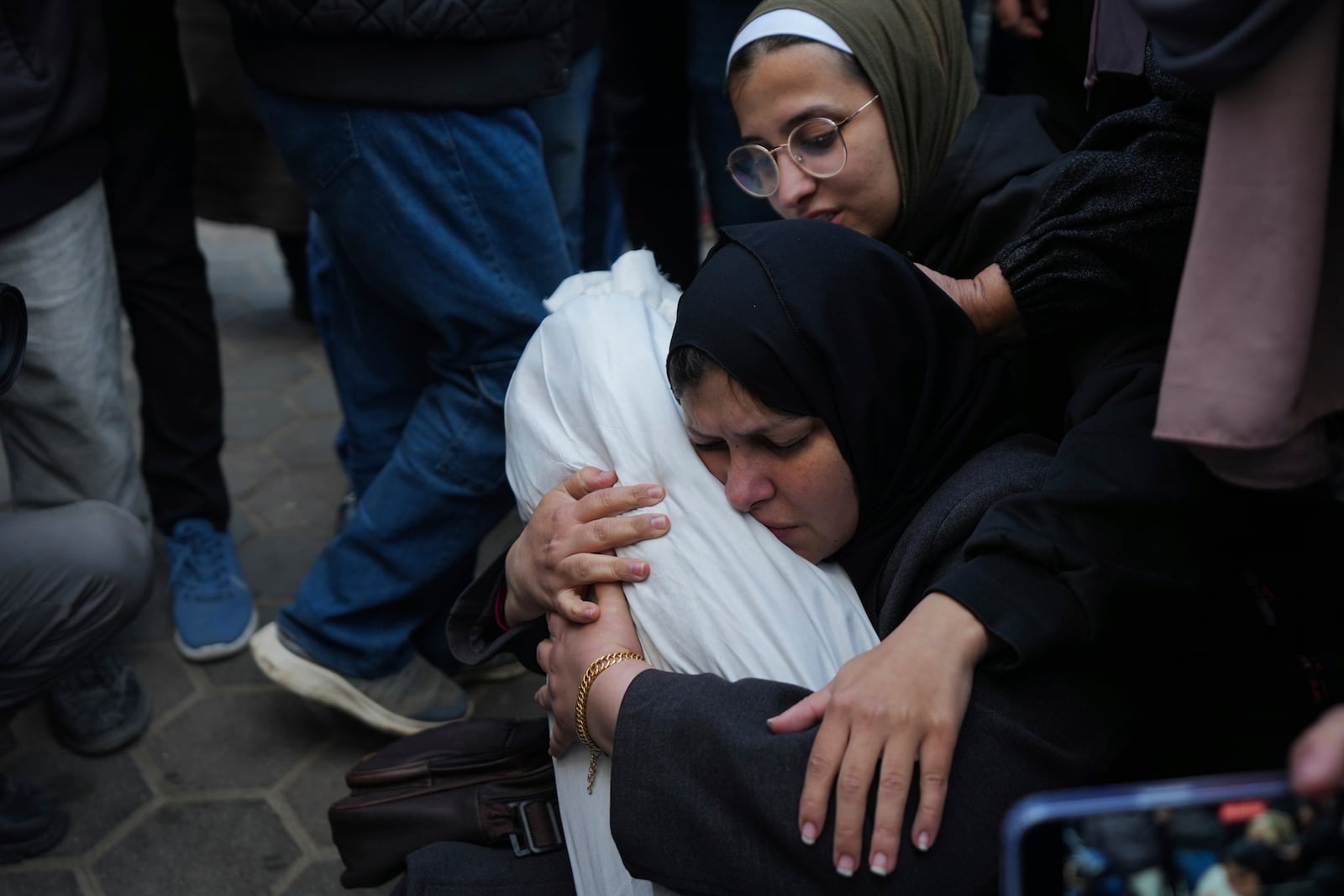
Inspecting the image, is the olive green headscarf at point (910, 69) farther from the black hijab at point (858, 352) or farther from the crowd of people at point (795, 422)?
the black hijab at point (858, 352)

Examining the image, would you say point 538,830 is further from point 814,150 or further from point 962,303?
point 814,150

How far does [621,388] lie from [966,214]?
704 millimetres

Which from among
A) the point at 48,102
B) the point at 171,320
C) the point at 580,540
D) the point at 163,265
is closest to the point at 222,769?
the point at 171,320

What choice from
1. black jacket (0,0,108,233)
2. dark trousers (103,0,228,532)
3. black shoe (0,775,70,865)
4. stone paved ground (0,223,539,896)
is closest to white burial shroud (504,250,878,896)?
stone paved ground (0,223,539,896)

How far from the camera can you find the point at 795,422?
5.09ft

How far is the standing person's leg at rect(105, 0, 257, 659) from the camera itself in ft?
9.25

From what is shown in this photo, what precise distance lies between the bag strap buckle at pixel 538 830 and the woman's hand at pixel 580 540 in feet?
0.94

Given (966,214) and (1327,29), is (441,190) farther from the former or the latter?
(1327,29)

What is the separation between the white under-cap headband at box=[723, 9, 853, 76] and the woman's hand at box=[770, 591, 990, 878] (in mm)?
1139

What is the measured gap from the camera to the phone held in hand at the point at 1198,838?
0.84 meters

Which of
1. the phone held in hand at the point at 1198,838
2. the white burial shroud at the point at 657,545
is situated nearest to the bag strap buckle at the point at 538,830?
the white burial shroud at the point at 657,545

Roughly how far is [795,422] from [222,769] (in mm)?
1824

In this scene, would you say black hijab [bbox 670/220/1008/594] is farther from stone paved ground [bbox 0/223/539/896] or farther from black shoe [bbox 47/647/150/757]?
black shoe [bbox 47/647/150/757]

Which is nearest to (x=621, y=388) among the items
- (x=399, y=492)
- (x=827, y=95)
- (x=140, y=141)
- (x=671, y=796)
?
(x=671, y=796)
